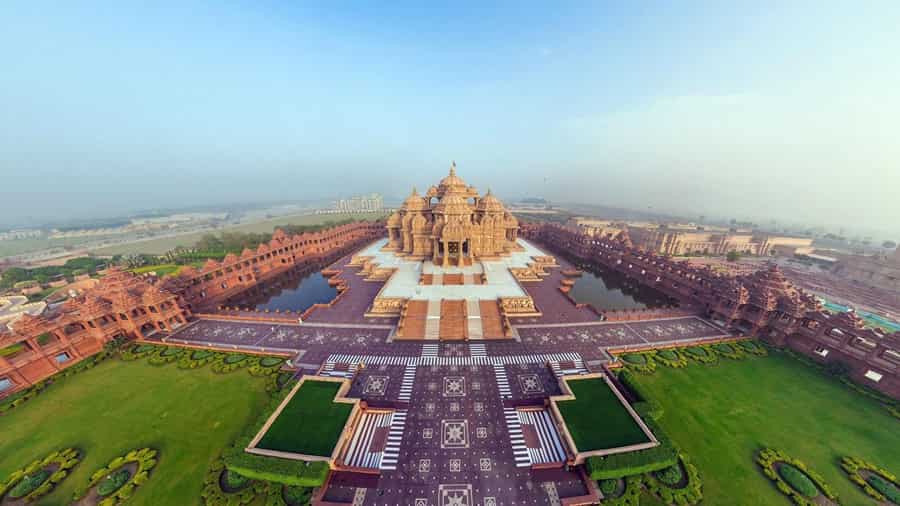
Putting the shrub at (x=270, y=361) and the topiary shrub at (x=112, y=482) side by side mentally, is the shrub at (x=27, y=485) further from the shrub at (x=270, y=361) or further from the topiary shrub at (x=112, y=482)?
the shrub at (x=270, y=361)

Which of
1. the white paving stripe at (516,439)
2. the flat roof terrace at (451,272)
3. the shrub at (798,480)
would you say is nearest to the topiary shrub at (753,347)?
the shrub at (798,480)

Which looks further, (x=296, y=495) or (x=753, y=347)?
(x=753, y=347)

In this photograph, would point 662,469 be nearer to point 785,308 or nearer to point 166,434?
point 785,308

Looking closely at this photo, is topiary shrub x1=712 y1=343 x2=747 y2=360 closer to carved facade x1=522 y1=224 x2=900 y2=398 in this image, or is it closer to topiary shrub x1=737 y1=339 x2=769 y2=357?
topiary shrub x1=737 y1=339 x2=769 y2=357

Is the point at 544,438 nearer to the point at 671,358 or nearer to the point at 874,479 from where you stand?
the point at 671,358

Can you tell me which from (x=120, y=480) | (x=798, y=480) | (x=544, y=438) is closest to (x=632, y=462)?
(x=544, y=438)
